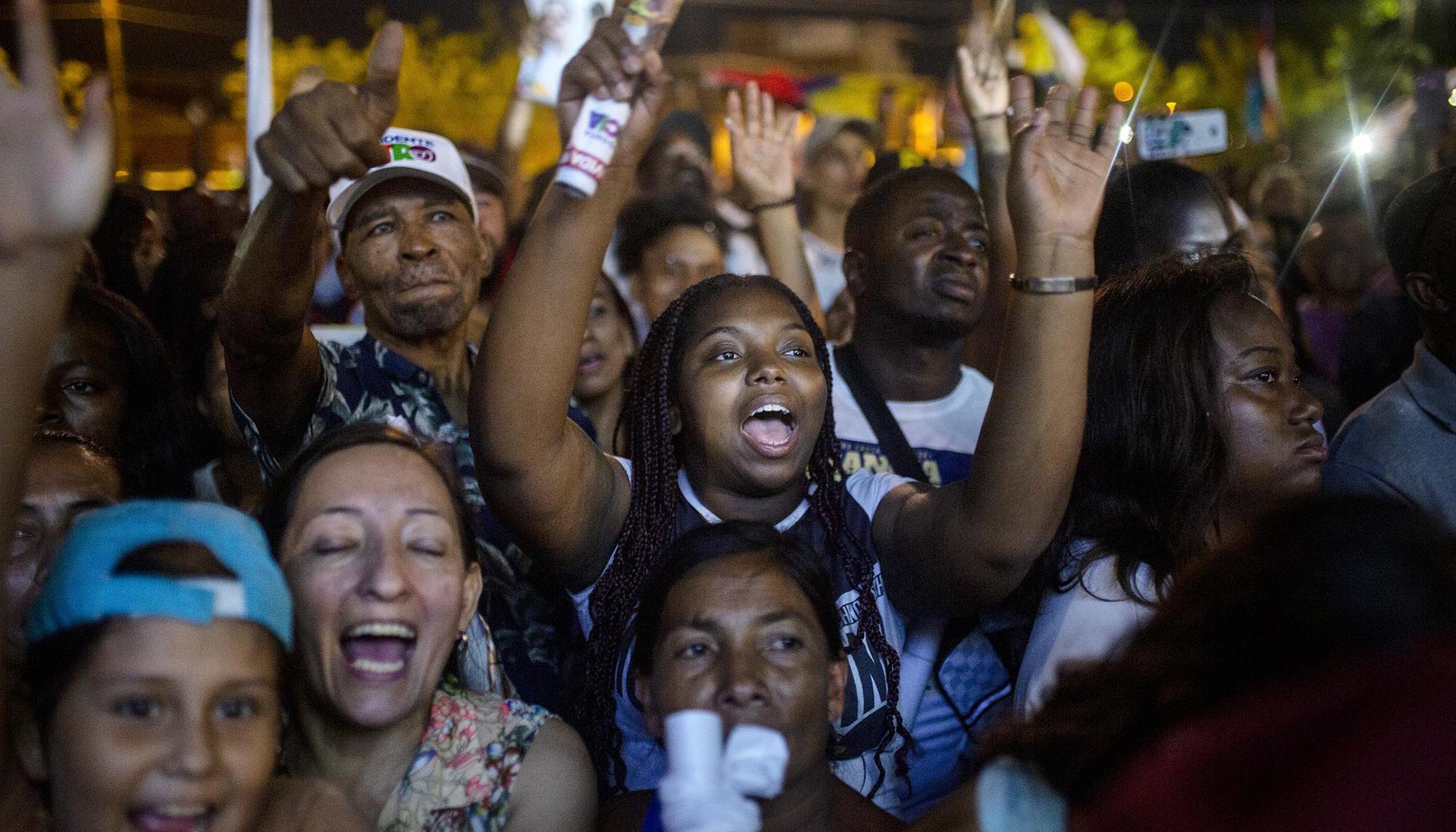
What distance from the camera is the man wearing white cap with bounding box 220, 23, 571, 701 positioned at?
2246 millimetres

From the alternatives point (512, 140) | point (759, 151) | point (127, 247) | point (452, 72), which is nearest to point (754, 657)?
point (759, 151)

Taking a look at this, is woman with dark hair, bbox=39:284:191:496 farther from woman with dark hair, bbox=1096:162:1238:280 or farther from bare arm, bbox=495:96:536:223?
bare arm, bbox=495:96:536:223

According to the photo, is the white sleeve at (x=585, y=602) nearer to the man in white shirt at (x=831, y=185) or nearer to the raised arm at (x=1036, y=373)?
the raised arm at (x=1036, y=373)

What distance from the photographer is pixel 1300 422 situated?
9.66ft

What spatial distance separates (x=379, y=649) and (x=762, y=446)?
927mm

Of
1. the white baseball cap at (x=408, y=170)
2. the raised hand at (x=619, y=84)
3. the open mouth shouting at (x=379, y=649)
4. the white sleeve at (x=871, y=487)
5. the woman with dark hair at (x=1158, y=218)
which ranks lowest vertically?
the open mouth shouting at (x=379, y=649)

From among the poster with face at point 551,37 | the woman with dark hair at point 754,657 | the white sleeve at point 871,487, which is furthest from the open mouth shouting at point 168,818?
the poster with face at point 551,37

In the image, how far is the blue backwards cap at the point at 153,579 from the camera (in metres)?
1.95

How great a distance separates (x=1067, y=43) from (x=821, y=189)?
1407 millimetres

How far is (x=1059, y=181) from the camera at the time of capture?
2.49 m

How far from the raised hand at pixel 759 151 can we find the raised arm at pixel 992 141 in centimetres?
64

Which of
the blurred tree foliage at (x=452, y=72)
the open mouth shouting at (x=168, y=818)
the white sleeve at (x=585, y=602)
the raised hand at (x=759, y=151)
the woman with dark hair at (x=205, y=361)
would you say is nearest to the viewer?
the open mouth shouting at (x=168, y=818)

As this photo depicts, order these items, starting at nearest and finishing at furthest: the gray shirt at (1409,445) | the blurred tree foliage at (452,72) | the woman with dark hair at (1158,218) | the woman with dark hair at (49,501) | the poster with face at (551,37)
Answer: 1. the woman with dark hair at (49,501)
2. the gray shirt at (1409,445)
3. the woman with dark hair at (1158,218)
4. the poster with face at (551,37)
5. the blurred tree foliage at (452,72)

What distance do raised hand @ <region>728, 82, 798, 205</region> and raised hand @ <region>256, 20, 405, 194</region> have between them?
2.38m
